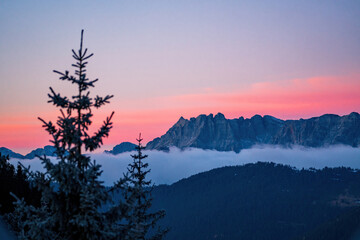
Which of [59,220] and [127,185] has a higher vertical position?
[127,185]

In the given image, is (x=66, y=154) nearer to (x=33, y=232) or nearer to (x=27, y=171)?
(x=27, y=171)

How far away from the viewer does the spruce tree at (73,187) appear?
17516 mm

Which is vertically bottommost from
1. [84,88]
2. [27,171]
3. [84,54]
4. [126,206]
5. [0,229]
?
[0,229]

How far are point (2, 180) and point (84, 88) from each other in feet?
159

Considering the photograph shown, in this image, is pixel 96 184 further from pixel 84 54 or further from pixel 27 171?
pixel 84 54

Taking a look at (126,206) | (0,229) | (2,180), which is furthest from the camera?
(2,180)

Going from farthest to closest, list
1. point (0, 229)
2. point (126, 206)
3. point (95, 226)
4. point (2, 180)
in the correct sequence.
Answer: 1. point (2, 180)
2. point (0, 229)
3. point (126, 206)
4. point (95, 226)

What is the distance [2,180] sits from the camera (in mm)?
61719

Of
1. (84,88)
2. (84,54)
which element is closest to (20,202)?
(84,88)

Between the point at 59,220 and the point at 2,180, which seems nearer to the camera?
the point at 59,220

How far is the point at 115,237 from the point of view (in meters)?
18.2

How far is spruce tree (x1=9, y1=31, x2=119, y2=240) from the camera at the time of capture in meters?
17.5

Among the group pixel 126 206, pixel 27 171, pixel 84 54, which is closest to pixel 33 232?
pixel 27 171

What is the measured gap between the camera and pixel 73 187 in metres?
17.8
